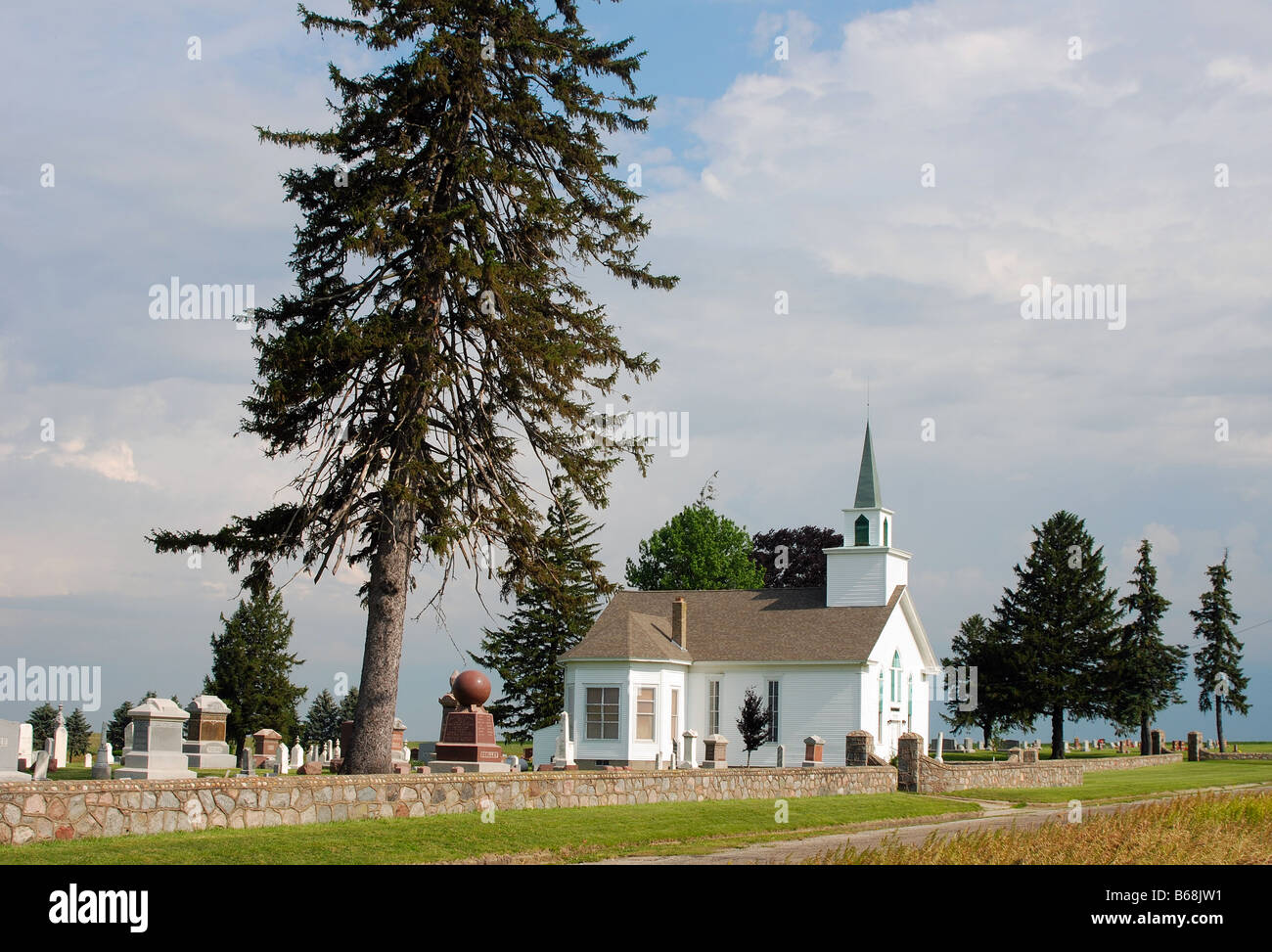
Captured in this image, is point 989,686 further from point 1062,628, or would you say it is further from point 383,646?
point 383,646

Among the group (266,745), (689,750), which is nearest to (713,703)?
(689,750)

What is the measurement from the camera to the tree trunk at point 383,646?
70.1 feet

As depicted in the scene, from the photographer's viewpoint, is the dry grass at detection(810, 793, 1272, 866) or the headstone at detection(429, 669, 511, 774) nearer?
the dry grass at detection(810, 793, 1272, 866)

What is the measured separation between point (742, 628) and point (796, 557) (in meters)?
23.0

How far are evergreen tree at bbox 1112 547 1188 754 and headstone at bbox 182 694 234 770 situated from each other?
37.0m

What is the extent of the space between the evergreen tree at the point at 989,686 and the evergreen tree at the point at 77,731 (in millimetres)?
40009

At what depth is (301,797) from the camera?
17547 mm

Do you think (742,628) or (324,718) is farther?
(324,718)

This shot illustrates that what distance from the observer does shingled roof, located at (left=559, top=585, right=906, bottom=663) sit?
4122 centimetres

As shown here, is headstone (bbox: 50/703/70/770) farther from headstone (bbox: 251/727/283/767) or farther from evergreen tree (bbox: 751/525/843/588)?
evergreen tree (bbox: 751/525/843/588)

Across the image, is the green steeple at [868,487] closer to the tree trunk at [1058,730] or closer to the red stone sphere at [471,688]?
the tree trunk at [1058,730]

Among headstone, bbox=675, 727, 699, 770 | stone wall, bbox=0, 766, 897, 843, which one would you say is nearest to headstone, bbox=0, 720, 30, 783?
stone wall, bbox=0, 766, 897, 843

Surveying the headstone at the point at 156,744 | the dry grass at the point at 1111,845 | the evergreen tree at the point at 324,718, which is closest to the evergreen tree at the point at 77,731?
the evergreen tree at the point at 324,718
